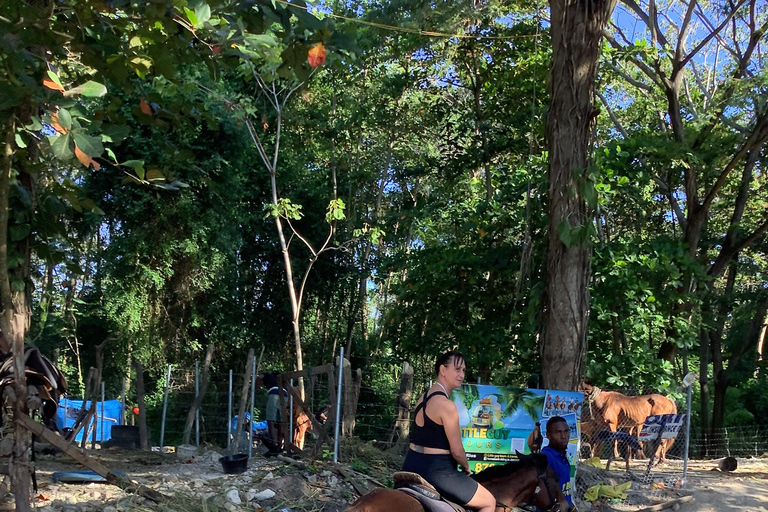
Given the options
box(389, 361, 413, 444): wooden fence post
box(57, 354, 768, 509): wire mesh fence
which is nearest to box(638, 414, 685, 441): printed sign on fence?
box(57, 354, 768, 509): wire mesh fence

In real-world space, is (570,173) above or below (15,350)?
above

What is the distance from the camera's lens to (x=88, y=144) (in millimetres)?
4430

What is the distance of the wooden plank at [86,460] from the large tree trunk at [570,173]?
538 cm

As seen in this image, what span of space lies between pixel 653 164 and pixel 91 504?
11.5 metres

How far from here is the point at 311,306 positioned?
78.1 feet

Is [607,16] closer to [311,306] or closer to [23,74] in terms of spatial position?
[23,74]

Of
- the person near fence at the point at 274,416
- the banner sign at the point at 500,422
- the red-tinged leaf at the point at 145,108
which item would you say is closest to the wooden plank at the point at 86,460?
the red-tinged leaf at the point at 145,108

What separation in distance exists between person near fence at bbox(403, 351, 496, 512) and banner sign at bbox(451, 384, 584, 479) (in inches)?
110

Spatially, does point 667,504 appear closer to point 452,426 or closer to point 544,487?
point 544,487

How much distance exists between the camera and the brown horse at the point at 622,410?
11.2m

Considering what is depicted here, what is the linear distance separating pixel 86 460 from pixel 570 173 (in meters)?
6.89

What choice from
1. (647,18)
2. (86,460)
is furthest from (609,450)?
(647,18)

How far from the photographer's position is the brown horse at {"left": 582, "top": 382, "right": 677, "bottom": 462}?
36.9 feet

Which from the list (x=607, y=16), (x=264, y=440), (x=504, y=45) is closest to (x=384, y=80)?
(x=504, y=45)
